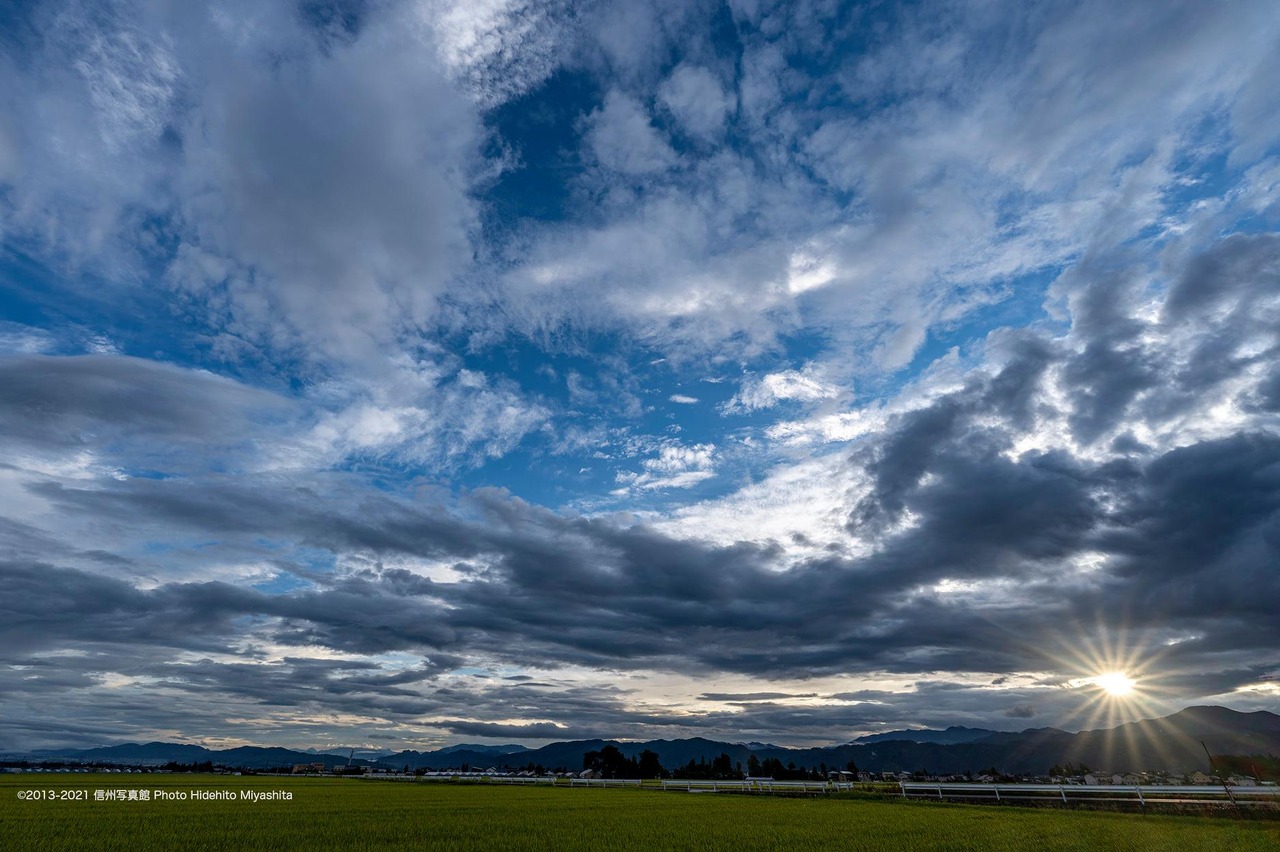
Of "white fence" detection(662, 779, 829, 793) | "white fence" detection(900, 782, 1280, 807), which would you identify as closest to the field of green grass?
"white fence" detection(900, 782, 1280, 807)

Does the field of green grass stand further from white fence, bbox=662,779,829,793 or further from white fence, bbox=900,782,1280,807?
white fence, bbox=662,779,829,793

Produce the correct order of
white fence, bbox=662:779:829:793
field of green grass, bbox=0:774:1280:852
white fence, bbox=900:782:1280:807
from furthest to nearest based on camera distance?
1. white fence, bbox=662:779:829:793
2. white fence, bbox=900:782:1280:807
3. field of green grass, bbox=0:774:1280:852

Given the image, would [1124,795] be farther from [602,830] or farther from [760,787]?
[760,787]

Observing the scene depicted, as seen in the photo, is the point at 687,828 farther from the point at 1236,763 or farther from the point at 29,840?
the point at 1236,763

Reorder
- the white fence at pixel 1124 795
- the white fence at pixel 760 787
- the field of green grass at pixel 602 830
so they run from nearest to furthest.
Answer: the field of green grass at pixel 602 830, the white fence at pixel 1124 795, the white fence at pixel 760 787

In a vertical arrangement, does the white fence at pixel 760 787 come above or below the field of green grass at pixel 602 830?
below

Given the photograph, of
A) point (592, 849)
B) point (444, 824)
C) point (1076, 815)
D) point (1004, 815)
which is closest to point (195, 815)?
point (444, 824)

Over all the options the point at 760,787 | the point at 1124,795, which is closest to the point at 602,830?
the point at 1124,795

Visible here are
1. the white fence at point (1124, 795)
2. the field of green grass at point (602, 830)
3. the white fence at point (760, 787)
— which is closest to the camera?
the field of green grass at point (602, 830)

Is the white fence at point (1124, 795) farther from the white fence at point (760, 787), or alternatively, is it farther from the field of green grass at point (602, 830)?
the white fence at point (760, 787)

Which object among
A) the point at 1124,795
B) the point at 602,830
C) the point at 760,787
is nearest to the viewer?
the point at 602,830

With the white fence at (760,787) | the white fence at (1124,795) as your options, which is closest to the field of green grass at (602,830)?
the white fence at (1124,795)

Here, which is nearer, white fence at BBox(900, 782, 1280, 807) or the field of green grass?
the field of green grass

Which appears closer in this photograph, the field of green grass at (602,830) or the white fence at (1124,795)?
the field of green grass at (602,830)
